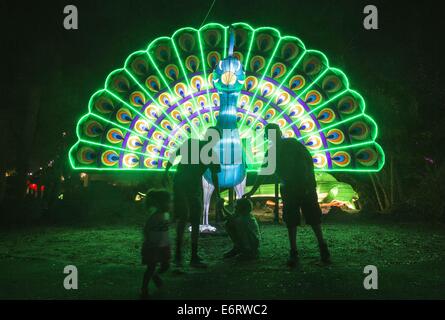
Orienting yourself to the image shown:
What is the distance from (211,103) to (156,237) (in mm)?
5715

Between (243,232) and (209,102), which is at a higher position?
(209,102)

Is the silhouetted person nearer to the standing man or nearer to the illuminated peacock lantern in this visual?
the standing man

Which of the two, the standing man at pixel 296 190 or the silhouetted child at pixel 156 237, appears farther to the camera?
the standing man at pixel 296 190

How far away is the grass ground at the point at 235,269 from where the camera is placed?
12.5 ft

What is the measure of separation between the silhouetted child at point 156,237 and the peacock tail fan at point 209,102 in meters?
5.17

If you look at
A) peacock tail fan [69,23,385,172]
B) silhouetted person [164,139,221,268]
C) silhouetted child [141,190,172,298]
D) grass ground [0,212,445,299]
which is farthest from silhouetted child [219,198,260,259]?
peacock tail fan [69,23,385,172]

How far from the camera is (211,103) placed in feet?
30.7

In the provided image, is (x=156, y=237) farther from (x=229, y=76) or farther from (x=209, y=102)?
(x=209, y=102)

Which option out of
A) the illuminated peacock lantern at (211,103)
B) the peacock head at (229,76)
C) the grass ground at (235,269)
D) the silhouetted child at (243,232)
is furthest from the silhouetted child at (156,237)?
the illuminated peacock lantern at (211,103)

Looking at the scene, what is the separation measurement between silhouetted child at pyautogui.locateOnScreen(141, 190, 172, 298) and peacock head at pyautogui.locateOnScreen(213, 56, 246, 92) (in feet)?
13.5

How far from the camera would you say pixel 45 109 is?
12977 mm

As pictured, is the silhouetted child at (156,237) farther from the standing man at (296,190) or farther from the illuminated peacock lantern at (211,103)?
the illuminated peacock lantern at (211,103)

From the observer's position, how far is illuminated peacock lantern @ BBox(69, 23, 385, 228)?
9273 millimetres

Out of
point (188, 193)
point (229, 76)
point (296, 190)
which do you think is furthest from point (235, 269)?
point (229, 76)
